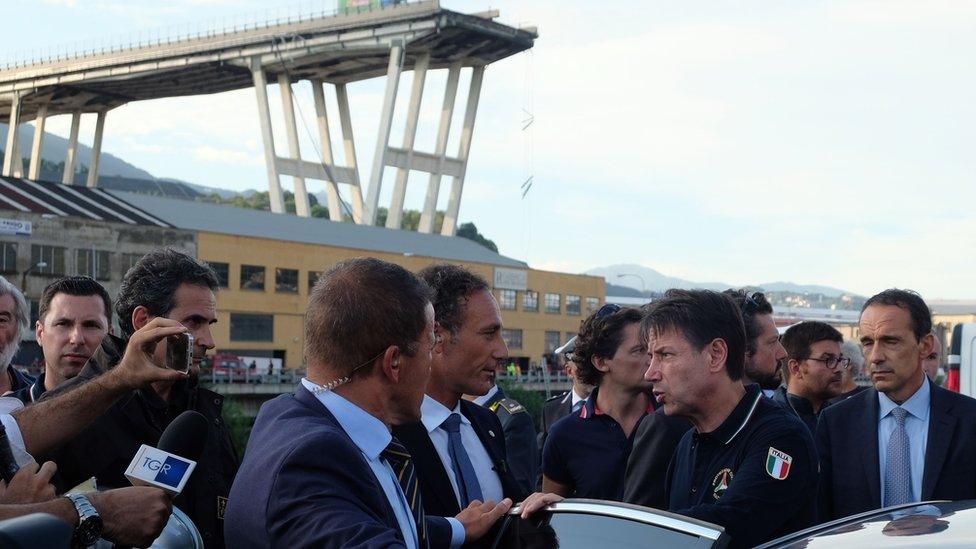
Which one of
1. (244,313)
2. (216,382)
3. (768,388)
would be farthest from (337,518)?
(244,313)

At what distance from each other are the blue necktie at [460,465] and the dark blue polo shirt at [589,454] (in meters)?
1.21

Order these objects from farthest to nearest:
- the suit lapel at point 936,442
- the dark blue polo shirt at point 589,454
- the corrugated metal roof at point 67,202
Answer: the corrugated metal roof at point 67,202
the dark blue polo shirt at point 589,454
the suit lapel at point 936,442

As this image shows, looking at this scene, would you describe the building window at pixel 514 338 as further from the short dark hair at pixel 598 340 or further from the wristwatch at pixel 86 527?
the wristwatch at pixel 86 527

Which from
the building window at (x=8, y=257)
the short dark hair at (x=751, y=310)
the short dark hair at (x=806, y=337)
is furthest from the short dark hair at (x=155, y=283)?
the building window at (x=8, y=257)

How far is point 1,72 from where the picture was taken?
9406cm

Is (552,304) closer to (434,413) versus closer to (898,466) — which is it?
(898,466)

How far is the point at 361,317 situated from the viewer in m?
3.15

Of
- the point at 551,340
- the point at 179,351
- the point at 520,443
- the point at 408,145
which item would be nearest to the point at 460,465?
the point at 179,351

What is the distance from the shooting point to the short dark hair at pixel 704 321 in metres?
4.59

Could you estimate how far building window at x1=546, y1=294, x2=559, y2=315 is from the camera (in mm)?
80250

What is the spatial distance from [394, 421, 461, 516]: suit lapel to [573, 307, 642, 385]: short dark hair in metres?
2.06

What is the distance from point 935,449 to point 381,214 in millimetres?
132725

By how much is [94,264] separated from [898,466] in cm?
5708

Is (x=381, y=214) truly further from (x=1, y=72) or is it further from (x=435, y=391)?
(x=435, y=391)
